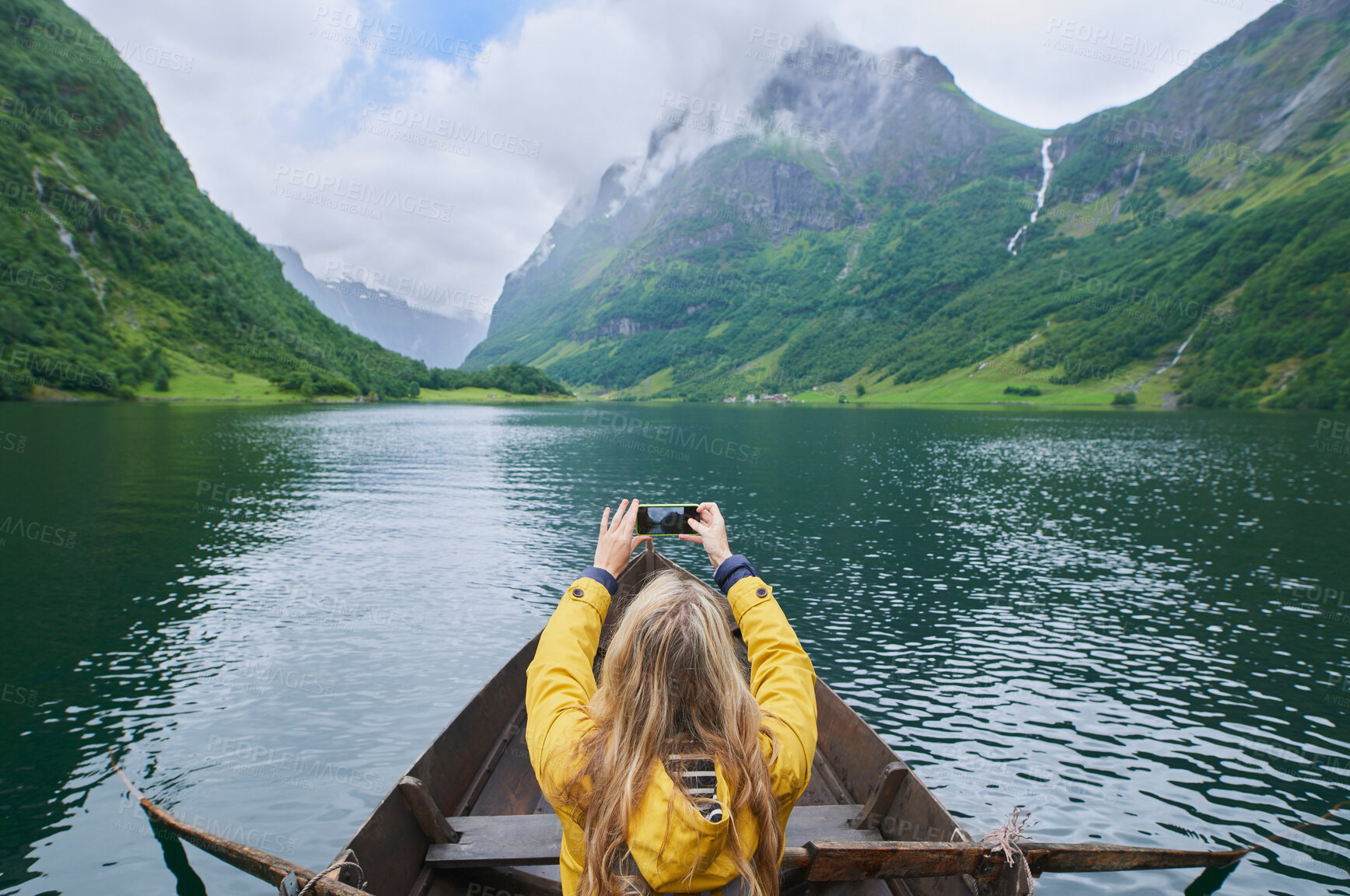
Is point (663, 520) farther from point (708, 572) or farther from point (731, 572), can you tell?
point (708, 572)

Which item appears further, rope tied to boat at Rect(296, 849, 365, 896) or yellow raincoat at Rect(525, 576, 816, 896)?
rope tied to boat at Rect(296, 849, 365, 896)

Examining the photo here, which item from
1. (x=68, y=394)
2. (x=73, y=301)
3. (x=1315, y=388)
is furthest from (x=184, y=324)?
(x=1315, y=388)

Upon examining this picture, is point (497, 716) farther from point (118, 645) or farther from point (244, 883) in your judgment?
point (118, 645)

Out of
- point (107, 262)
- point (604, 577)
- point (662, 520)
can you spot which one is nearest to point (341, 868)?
point (604, 577)

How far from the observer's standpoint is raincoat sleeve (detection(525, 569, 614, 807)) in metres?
3.12

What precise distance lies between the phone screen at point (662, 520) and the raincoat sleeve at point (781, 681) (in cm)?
93

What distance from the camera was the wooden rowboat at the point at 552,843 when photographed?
5988mm

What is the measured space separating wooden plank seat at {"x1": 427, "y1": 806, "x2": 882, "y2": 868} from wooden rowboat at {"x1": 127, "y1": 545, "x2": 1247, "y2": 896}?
0.6 inches

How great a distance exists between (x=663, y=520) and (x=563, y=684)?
1692 millimetres

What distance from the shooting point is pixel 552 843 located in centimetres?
676

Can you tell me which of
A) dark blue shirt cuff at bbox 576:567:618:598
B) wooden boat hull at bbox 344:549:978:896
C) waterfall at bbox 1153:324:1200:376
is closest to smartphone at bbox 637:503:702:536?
dark blue shirt cuff at bbox 576:567:618:598

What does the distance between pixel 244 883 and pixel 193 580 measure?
52.6 feet

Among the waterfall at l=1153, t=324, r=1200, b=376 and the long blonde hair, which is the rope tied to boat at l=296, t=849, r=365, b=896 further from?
the waterfall at l=1153, t=324, r=1200, b=376

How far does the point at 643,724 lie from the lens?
2.92 meters
